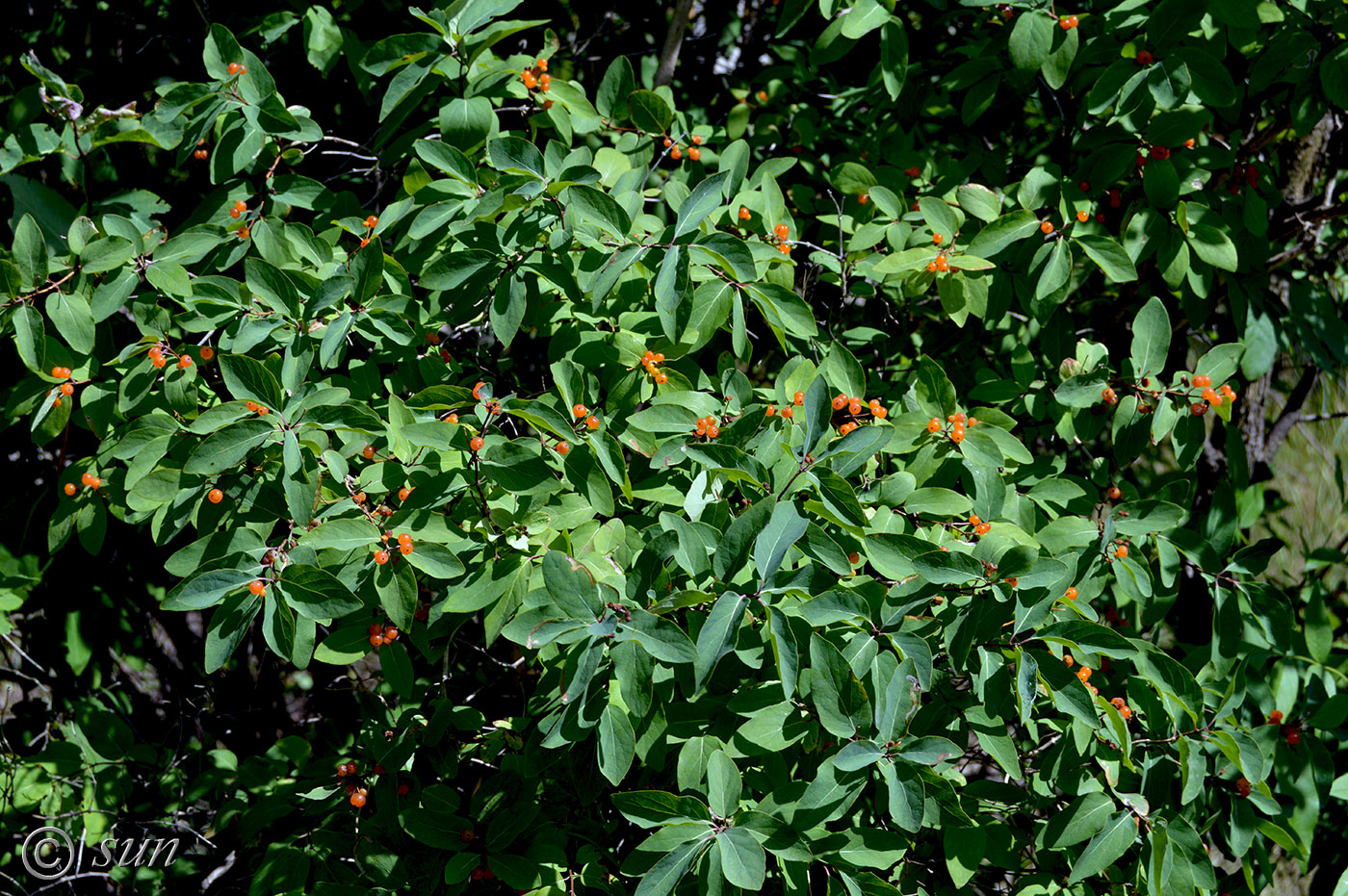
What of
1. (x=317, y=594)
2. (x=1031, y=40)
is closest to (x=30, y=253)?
(x=317, y=594)

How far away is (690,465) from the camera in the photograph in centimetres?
189

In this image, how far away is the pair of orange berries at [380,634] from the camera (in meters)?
1.76

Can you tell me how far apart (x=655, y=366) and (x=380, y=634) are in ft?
2.52

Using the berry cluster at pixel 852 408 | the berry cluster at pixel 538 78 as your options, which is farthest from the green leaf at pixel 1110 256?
the berry cluster at pixel 538 78

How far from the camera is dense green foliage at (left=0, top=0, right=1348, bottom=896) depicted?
159cm

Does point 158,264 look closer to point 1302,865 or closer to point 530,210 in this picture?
point 530,210

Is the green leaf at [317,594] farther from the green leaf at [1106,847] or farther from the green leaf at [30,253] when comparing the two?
the green leaf at [1106,847]

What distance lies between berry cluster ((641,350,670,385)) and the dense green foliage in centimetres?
1

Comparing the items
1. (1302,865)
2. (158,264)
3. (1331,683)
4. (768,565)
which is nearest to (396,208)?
(158,264)

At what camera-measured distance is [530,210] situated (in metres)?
1.89

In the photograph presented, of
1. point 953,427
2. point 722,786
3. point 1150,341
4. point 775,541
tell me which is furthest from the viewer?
point 1150,341

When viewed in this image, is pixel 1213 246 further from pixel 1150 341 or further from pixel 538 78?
pixel 538 78

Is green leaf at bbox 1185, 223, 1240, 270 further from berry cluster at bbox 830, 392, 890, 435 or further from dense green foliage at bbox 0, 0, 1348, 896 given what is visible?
berry cluster at bbox 830, 392, 890, 435

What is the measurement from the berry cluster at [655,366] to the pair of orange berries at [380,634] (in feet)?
2.40
